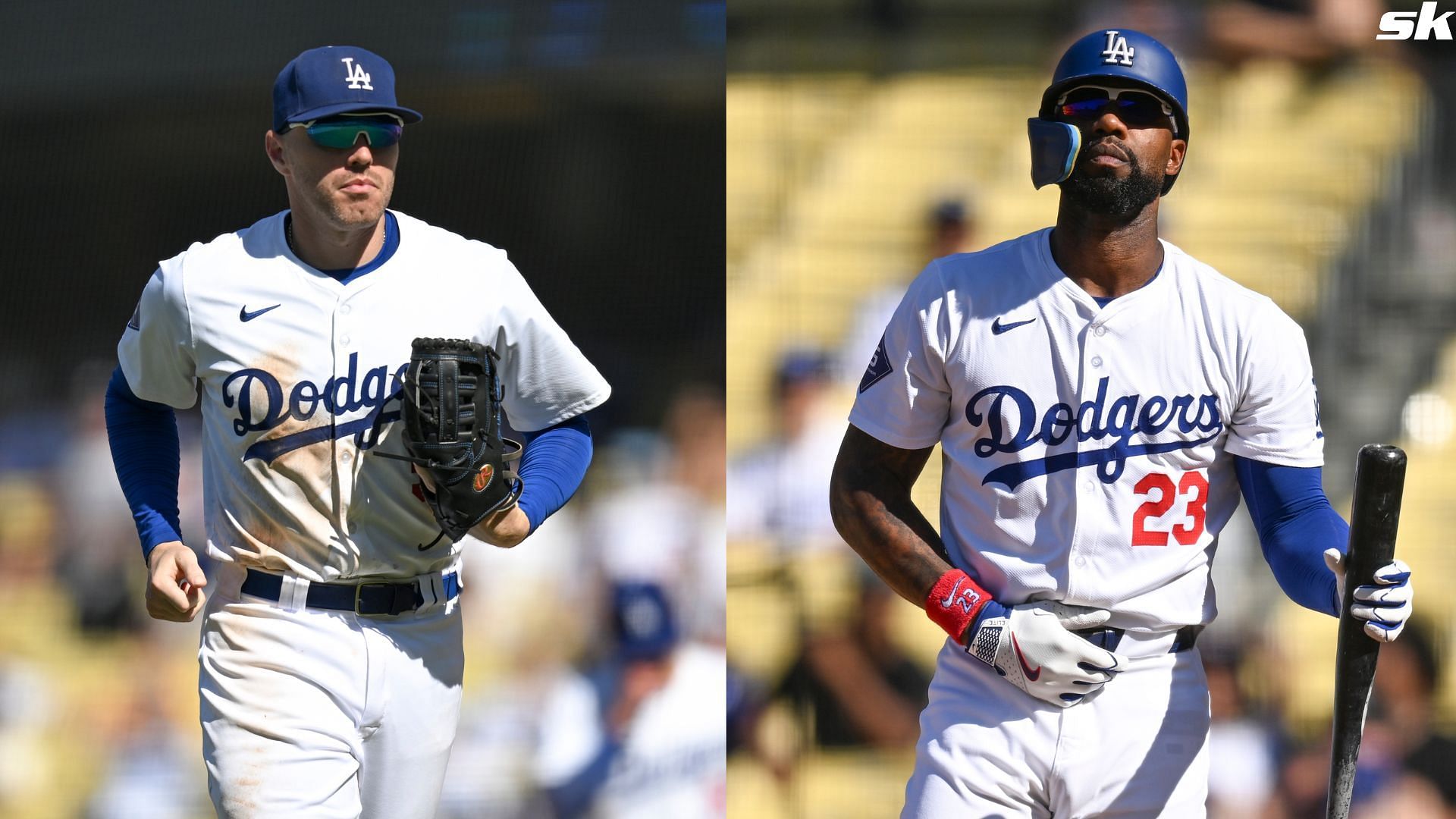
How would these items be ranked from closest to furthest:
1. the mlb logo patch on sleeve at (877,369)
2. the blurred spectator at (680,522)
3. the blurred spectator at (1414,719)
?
1. the mlb logo patch on sleeve at (877,369)
2. the blurred spectator at (1414,719)
3. the blurred spectator at (680,522)

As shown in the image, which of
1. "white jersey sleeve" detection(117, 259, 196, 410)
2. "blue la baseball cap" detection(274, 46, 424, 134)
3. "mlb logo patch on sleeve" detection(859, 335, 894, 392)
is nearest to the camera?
"mlb logo patch on sleeve" detection(859, 335, 894, 392)

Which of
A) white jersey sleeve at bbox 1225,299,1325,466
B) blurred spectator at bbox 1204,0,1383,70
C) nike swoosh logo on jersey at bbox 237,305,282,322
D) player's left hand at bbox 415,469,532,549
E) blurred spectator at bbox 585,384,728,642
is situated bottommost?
blurred spectator at bbox 585,384,728,642

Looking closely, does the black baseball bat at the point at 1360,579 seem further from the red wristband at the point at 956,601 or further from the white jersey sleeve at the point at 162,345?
the white jersey sleeve at the point at 162,345

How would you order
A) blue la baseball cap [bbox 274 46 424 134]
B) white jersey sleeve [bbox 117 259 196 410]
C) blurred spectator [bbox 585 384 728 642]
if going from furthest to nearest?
blurred spectator [bbox 585 384 728 642], white jersey sleeve [bbox 117 259 196 410], blue la baseball cap [bbox 274 46 424 134]

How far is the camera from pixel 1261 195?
4586 mm

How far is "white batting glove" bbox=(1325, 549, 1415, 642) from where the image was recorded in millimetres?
2250

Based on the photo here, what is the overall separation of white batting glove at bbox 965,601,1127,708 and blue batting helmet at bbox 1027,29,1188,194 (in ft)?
2.33

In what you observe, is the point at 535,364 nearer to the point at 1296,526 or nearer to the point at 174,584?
the point at 174,584

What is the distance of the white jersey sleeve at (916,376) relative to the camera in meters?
2.53

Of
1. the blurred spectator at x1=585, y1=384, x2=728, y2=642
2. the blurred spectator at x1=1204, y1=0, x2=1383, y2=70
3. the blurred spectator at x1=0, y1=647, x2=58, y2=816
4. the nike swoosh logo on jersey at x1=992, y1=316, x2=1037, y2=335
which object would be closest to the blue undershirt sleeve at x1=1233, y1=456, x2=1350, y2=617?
the nike swoosh logo on jersey at x1=992, y1=316, x2=1037, y2=335

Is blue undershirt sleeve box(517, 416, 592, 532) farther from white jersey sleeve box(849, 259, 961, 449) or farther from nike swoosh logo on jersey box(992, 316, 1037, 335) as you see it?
nike swoosh logo on jersey box(992, 316, 1037, 335)

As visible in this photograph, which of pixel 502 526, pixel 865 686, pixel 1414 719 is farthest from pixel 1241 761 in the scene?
pixel 502 526

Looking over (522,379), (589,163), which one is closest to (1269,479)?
(522,379)

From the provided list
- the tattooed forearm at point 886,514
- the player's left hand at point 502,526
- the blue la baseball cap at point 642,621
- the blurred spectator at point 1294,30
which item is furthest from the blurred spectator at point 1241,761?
the player's left hand at point 502,526
